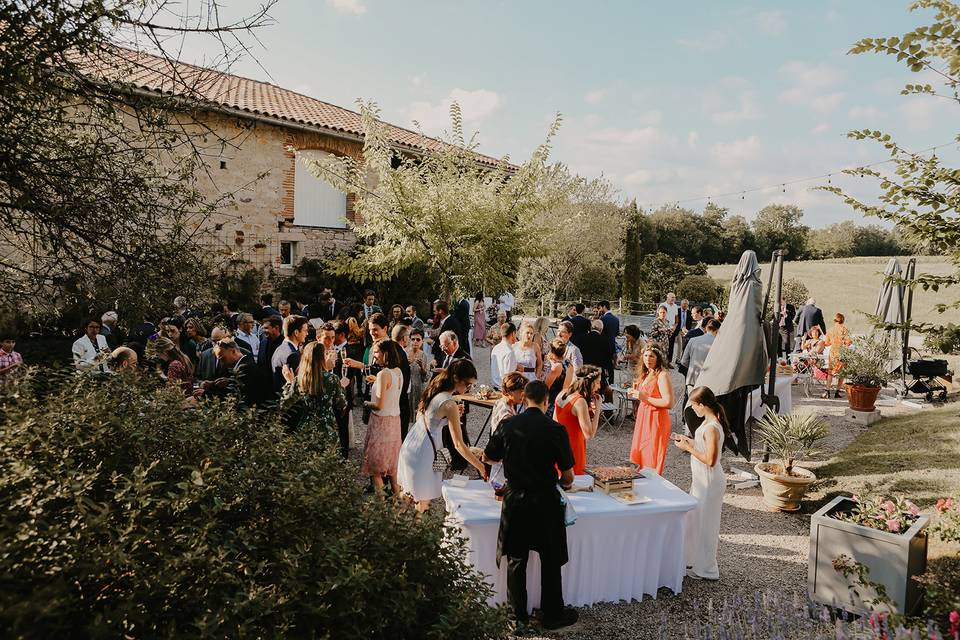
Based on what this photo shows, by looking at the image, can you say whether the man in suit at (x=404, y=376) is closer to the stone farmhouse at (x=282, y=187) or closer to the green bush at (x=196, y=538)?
the green bush at (x=196, y=538)

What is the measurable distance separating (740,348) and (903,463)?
2.55 m

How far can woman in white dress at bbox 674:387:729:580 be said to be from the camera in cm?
487

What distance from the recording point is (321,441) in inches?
127

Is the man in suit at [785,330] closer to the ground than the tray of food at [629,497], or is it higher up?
higher up

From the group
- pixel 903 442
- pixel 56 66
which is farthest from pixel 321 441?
pixel 903 442

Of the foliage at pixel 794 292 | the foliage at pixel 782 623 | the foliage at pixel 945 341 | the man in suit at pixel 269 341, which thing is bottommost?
the foliage at pixel 782 623

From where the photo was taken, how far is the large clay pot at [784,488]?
249 inches

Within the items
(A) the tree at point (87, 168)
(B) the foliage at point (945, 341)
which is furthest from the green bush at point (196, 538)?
(B) the foliage at point (945, 341)

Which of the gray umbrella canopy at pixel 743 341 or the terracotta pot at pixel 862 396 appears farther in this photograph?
the terracotta pot at pixel 862 396

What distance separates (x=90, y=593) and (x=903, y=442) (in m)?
9.37

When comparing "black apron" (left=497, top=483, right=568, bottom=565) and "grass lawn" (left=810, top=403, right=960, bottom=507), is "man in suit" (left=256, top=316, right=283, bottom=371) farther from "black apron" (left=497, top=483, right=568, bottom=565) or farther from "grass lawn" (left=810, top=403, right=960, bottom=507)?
"grass lawn" (left=810, top=403, right=960, bottom=507)

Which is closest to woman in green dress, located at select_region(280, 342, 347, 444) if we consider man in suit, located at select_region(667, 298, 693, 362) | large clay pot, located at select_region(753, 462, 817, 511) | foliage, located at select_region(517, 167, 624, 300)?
large clay pot, located at select_region(753, 462, 817, 511)

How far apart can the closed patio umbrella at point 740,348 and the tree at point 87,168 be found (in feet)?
18.8

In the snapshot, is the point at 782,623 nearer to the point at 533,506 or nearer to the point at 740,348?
the point at 533,506
